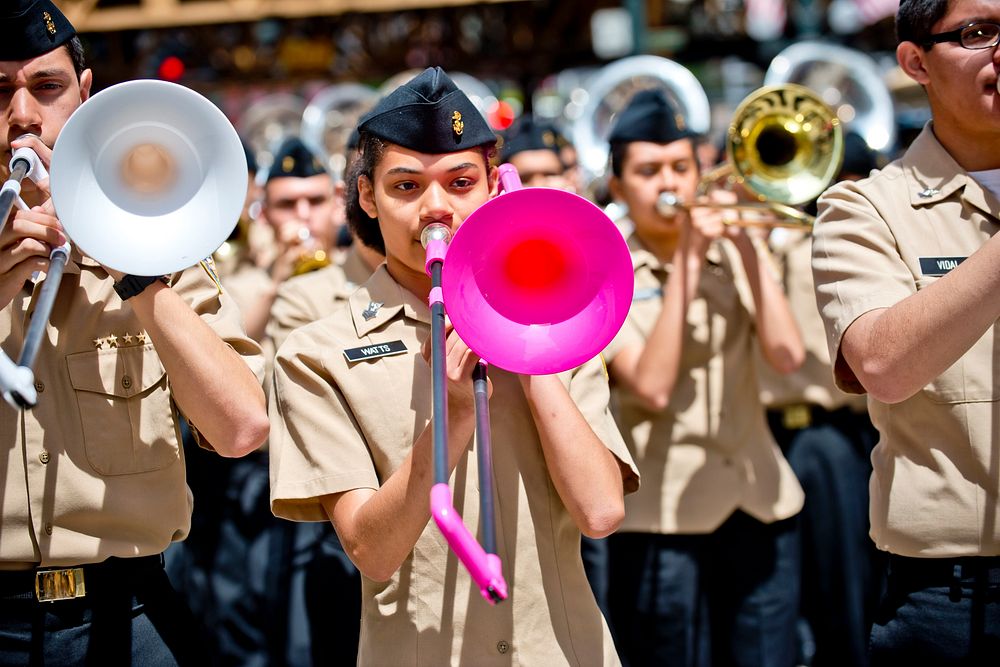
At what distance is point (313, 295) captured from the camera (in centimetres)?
540

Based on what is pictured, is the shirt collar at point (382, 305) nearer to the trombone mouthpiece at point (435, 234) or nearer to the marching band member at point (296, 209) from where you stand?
the trombone mouthpiece at point (435, 234)

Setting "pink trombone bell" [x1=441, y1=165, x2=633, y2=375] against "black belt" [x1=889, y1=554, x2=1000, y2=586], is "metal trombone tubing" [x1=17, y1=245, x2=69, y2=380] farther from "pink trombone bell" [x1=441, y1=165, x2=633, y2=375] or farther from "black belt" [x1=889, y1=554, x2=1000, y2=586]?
"black belt" [x1=889, y1=554, x2=1000, y2=586]

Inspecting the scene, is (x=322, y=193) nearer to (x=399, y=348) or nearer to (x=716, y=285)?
(x=716, y=285)

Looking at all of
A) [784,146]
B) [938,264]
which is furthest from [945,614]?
[784,146]

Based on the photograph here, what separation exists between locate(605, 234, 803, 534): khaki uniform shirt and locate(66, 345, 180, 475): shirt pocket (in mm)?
2307

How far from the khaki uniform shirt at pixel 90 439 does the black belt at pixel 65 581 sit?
0.03 meters

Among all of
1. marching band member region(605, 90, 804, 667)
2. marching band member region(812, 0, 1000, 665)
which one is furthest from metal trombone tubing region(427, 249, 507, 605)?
marching band member region(605, 90, 804, 667)

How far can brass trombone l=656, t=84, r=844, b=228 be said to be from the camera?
542cm

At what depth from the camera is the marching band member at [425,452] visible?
8.91 ft

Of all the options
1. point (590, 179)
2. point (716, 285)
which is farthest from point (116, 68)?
point (716, 285)

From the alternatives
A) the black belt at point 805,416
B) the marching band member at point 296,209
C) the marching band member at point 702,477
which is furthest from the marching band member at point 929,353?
the marching band member at point 296,209

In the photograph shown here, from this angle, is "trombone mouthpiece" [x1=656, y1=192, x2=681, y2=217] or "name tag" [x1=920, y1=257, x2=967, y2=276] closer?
"name tag" [x1=920, y1=257, x2=967, y2=276]

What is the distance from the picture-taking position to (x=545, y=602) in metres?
2.79

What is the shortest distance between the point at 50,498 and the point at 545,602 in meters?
1.17
